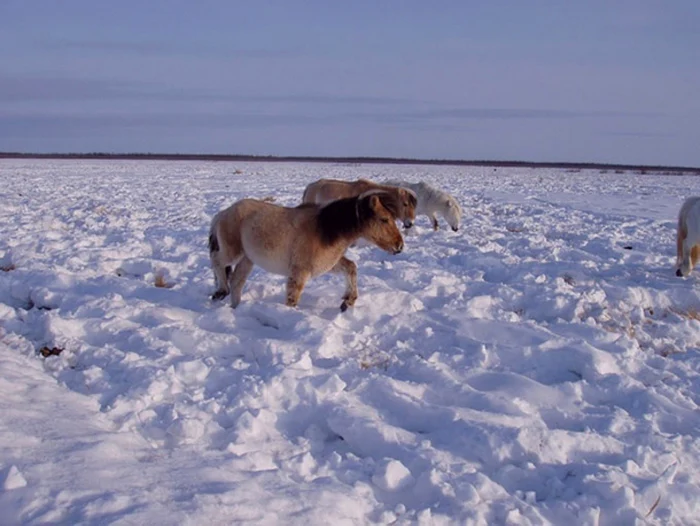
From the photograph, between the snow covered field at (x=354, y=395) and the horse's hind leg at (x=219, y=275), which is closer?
the snow covered field at (x=354, y=395)

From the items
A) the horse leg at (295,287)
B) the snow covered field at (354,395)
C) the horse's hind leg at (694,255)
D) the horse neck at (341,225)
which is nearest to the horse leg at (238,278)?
the snow covered field at (354,395)

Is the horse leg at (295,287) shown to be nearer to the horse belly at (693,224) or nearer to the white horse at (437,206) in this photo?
the horse belly at (693,224)

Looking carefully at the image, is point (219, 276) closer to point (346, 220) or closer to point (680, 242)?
point (346, 220)

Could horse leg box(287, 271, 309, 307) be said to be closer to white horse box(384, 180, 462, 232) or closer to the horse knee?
the horse knee

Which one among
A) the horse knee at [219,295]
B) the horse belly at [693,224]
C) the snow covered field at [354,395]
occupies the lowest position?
the snow covered field at [354,395]

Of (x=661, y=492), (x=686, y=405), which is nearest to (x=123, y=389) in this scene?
(x=661, y=492)

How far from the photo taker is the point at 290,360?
Answer: 6.24 m

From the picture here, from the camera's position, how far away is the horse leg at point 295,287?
7.92m

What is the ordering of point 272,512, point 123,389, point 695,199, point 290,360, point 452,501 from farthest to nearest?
point 695,199, point 290,360, point 123,389, point 452,501, point 272,512

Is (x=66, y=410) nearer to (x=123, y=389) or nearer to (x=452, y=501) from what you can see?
(x=123, y=389)

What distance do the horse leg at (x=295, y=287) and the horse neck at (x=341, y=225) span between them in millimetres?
516

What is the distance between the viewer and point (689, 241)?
10539mm

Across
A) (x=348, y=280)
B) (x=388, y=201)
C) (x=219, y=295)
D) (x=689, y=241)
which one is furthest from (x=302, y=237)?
(x=689, y=241)

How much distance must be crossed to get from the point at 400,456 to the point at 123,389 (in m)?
2.51
